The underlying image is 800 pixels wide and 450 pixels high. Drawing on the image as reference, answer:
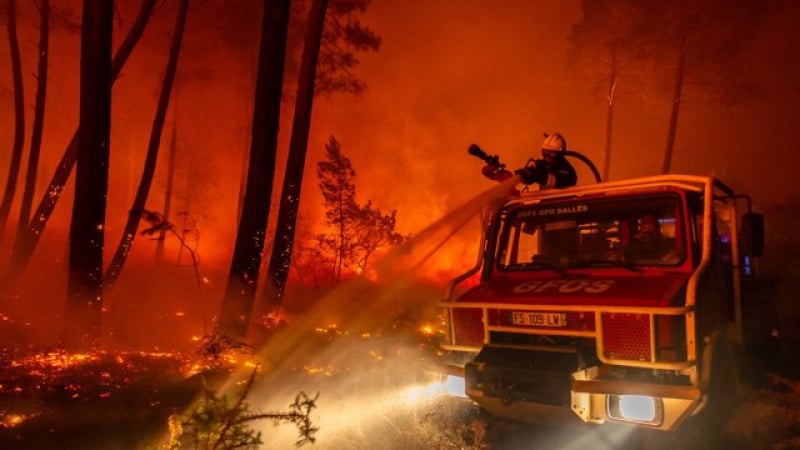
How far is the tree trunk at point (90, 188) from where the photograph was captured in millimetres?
7566

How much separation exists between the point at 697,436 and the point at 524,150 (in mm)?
20137

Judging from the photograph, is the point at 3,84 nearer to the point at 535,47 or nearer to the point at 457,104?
the point at 457,104

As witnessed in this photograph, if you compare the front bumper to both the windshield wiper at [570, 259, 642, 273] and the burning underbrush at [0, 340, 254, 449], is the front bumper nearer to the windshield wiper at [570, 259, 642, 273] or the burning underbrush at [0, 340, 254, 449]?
the windshield wiper at [570, 259, 642, 273]

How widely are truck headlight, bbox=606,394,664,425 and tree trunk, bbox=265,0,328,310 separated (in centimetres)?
638

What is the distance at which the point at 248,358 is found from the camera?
6.85 m

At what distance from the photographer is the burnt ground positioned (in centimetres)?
477

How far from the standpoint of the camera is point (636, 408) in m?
4.16

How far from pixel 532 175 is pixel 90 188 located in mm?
6135

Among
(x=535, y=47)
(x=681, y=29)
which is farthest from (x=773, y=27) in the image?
(x=535, y=47)

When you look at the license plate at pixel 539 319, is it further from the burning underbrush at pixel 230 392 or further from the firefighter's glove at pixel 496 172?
the firefighter's glove at pixel 496 172

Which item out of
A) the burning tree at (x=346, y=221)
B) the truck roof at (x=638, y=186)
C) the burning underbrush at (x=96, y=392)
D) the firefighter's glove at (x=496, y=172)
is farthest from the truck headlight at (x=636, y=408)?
the burning tree at (x=346, y=221)

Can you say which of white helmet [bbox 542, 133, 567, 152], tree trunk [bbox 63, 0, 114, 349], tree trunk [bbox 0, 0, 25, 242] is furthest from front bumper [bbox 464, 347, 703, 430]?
tree trunk [bbox 0, 0, 25, 242]

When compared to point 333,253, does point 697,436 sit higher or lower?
lower

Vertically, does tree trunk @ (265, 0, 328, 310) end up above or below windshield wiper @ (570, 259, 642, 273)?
above
